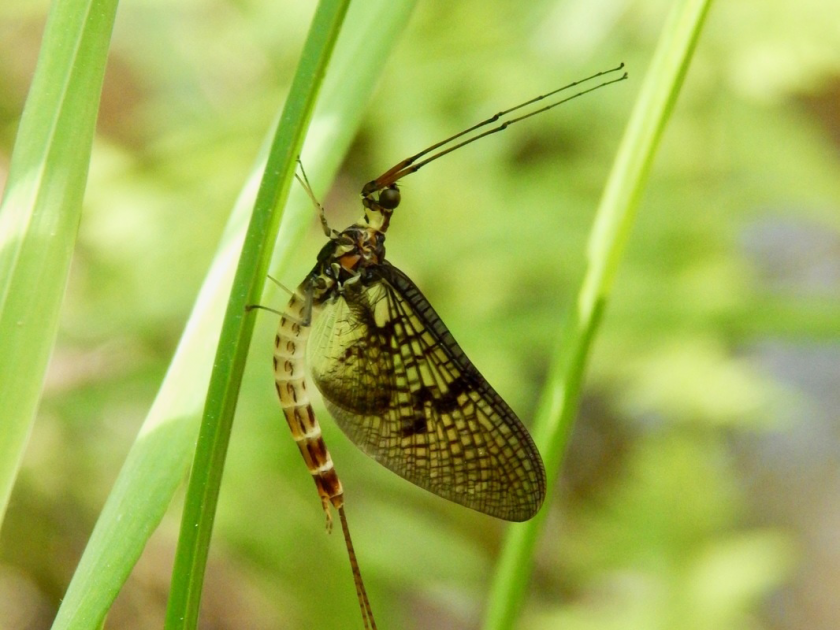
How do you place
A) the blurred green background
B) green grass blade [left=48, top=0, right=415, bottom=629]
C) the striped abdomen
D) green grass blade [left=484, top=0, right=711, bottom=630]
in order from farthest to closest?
the blurred green background, the striped abdomen, green grass blade [left=484, top=0, right=711, bottom=630], green grass blade [left=48, top=0, right=415, bottom=629]

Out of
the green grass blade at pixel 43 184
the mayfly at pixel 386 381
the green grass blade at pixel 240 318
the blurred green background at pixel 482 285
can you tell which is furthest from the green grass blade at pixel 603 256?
the blurred green background at pixel 482 285

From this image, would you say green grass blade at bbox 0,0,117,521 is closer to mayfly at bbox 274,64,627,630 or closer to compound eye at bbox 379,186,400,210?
mayfly at bbox 274,64,627,630

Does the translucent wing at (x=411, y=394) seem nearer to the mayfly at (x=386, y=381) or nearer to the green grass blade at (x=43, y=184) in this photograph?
the mayfly at (x=386, y=381)

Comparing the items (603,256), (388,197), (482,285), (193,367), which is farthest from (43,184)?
(482,285)

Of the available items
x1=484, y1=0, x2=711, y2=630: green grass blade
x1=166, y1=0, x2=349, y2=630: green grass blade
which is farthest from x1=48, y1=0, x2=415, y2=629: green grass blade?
x1=484, y1=0, x2=711, y2=630: green grass blade

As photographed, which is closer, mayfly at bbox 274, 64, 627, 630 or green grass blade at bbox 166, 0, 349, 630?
green grass blade at bbox 166, 0, 349, 630

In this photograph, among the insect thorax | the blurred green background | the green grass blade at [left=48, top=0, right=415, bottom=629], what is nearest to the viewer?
the green grass blade at [left=48, top=0, right=415, bottom=629]

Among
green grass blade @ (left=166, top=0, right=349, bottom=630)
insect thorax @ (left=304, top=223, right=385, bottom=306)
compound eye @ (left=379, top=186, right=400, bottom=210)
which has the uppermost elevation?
compound eye @ (left=379, top=186, right=400, bottom=210)
